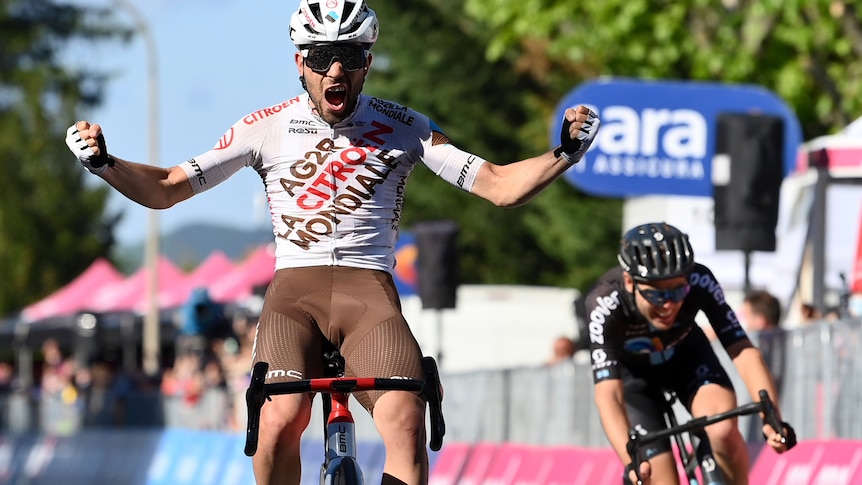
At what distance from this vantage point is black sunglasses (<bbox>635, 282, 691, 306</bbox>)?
27.1ft

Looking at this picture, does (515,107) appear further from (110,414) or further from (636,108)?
(636,108)

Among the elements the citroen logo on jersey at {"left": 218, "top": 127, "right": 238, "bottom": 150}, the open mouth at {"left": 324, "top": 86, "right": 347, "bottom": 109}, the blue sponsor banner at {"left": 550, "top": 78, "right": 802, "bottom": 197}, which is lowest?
the citroen logo on jersey at {"left": 218, "top": 127, "right": 238, "bottom": 150}

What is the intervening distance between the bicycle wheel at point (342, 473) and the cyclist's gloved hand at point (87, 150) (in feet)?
4.89

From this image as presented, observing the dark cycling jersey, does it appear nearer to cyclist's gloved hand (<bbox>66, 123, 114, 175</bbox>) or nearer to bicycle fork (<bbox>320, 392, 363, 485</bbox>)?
bicycle fork (<bbox>320, 392, 363, 485</bbox>)

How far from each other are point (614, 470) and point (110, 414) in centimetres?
1657

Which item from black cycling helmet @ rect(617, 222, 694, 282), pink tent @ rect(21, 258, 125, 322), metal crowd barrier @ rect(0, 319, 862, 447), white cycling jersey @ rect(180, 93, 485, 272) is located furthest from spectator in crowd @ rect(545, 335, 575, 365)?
pink tent @ rect(21, 258, 125, 322)

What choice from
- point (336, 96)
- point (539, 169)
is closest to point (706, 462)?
point (539, 169)

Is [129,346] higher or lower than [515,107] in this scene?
lower

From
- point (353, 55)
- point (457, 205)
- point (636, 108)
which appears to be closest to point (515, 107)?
point (457, 205)

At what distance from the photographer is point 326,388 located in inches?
264

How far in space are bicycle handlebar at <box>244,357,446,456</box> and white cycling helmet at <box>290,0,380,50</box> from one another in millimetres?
1307

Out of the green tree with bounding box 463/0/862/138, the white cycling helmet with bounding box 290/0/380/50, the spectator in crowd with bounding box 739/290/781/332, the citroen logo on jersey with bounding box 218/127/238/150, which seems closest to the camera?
the white cycling helmet with bounding box 290/0/380/50

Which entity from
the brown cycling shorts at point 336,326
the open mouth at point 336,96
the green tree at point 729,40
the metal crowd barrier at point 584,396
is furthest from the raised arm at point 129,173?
the green tree at point 729,40

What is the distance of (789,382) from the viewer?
36.9 feet
